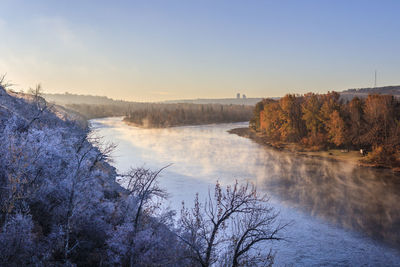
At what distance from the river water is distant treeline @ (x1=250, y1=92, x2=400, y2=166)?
6.73 metres

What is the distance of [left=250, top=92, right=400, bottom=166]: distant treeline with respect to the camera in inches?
1730

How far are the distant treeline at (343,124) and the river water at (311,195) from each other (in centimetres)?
673

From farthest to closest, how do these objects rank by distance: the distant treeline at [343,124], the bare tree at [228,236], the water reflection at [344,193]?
the distant treeline at [343,124]
the water reflection at [344,193]
the bare tree at [228,236]

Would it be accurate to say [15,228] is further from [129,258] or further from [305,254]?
[305,254]

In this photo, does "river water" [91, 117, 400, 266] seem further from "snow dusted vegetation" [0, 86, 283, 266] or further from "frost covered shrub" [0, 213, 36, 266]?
"frost covered shrub" [0, 213, 36, 266]

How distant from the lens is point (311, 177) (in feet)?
116

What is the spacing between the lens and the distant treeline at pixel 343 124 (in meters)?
43.9

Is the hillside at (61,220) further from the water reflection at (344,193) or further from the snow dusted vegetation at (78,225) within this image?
the water reflection at (344,193)

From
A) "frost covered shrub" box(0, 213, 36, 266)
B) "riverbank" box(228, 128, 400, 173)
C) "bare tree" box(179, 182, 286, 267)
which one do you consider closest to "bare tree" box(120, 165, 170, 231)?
"bare tree" box(179, 182, 286, 267)

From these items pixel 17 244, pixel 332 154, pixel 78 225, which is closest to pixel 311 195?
pixel 78 225

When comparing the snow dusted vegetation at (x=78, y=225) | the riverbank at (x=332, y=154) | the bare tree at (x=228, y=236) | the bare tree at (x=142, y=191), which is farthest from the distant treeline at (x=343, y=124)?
the snow dusted vegetation at (x=78, y=225)

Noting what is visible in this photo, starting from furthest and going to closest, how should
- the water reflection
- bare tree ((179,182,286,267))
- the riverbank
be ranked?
1. the riverbank
2. the water reflection
3. bare tree ((179,182,286,267))

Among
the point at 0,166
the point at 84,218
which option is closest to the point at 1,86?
the point at 0,166

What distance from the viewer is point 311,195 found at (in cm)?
2823
